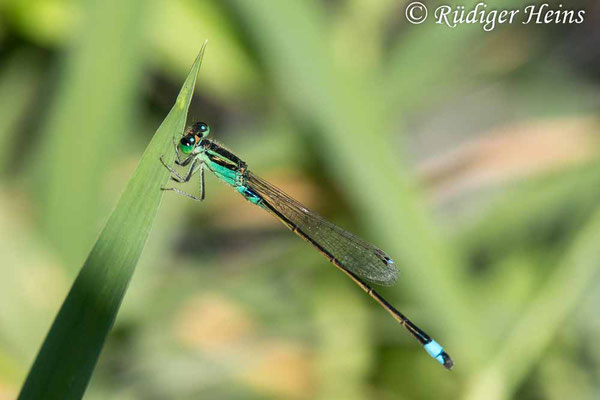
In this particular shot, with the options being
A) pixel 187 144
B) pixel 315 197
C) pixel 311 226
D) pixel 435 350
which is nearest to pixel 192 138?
pixel 187 144

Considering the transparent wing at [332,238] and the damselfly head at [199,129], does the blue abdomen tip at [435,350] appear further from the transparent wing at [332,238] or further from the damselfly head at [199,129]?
the damselfly head at [199,129]

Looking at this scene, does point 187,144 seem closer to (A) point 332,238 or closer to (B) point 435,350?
(A) point 332,238

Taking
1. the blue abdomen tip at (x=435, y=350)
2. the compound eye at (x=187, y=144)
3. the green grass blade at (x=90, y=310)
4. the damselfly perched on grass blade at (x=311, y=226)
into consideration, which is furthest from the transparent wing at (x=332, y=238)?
the green grass blade at (x=90, y=310)

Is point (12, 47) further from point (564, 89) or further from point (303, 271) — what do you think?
point (564, 89)

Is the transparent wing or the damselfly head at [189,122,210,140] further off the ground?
the damselfly head at [189,122,210,140]

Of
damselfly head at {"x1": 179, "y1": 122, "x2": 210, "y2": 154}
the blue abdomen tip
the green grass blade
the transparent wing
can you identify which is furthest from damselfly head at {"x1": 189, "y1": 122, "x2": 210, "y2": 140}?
the green grass blade

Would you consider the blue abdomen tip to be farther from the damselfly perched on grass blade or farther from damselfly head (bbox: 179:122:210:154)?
damselfly head (bbox: 179:122:210:154)
